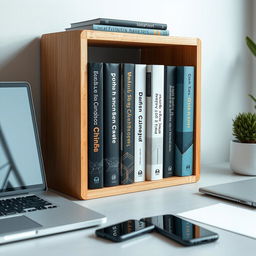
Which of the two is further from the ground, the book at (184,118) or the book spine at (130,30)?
the book spine at (130,30)

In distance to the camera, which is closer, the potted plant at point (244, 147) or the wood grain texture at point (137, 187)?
the wood grain texture at point (137, 187)

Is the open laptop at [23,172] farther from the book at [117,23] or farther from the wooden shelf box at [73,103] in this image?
the book at [117,23]

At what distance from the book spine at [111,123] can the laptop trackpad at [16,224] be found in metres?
0.26

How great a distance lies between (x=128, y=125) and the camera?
3.46 feet

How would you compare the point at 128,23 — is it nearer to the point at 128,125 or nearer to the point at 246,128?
the point at 128,125

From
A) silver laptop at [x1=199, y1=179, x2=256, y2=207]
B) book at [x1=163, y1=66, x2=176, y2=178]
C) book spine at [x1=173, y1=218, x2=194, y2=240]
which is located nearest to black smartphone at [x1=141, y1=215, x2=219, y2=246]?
book spine at [x1=173, y1=218, x2=194, y2=240]

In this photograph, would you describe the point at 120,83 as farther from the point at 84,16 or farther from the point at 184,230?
the point at 184,230

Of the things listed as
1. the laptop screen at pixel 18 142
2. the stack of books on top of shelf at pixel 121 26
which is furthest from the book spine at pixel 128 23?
the laptop screen at pixel 18 142

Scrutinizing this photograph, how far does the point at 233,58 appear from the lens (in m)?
1.53

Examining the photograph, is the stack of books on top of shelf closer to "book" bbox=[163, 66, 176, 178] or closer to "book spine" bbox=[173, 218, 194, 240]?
"book" bbox=[163, 66, 176, 178]

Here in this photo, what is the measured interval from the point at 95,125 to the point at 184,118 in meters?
0.24

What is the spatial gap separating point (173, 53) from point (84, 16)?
0.23 m

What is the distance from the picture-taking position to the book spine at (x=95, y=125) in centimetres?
100

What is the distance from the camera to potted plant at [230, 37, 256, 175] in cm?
124
